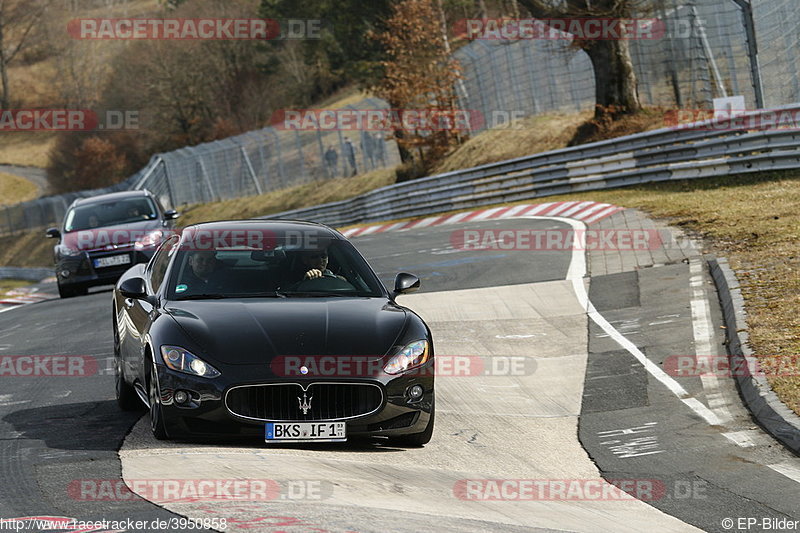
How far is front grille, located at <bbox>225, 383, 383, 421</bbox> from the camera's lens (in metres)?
7.08

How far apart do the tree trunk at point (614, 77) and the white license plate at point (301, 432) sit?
25624 mm

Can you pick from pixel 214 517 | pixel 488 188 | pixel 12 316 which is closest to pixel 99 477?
pixel 214 517

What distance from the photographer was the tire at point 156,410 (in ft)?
23.8

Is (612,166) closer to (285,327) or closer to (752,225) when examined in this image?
(752,225)

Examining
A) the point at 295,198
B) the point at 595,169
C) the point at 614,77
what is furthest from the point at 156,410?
the point at 295,198

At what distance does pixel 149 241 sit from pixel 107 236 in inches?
30.0

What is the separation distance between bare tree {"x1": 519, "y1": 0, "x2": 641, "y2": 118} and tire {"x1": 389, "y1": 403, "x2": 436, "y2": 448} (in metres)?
24.1

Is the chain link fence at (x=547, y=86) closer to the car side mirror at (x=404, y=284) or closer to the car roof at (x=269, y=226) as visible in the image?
the car roof at (x=269, y=226)

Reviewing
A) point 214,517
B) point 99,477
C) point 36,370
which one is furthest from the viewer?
point 36,370

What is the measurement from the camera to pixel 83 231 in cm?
2133

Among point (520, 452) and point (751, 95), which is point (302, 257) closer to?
point (520, 452)

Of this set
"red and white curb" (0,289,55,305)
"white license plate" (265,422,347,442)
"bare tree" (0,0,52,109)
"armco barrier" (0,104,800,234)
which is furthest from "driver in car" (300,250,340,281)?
"bare tree" (0,0,52,109)

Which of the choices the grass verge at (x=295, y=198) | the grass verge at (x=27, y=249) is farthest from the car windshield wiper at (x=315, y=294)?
the grass verge at (x=27, y=249)

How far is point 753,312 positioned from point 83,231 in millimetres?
13252
